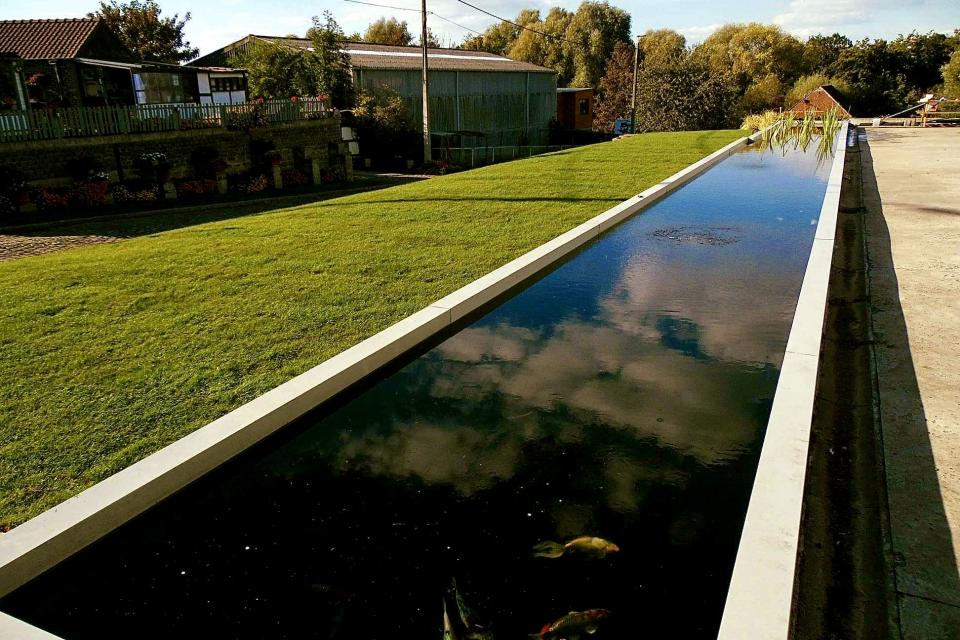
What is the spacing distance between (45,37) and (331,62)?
11.2 meters

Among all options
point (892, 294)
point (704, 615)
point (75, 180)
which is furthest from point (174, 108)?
point (704, 615)

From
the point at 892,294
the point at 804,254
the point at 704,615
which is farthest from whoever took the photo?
the point at 804,254

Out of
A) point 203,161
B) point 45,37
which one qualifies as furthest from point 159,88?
point 203,161

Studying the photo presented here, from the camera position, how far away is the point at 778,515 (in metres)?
3.19

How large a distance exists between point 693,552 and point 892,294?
541 cm

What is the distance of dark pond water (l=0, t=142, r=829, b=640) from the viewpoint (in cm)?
308

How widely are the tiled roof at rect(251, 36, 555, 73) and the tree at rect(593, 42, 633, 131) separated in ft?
43.8

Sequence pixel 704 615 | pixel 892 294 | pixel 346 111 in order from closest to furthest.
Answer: pixel 704 615
pixel 892 294
pixel 346 111

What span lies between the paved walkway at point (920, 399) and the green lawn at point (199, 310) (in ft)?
13.1

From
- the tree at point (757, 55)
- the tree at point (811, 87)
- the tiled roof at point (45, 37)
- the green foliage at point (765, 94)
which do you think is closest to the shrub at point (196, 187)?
the tiled roof at point (45, 37)

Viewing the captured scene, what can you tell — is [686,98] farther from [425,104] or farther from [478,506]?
[478,506]

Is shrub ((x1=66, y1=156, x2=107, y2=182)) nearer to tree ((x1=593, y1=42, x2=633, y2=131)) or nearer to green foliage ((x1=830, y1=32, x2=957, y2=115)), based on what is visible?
tree ((x1=593, y1=42, x2=633, y2=131))

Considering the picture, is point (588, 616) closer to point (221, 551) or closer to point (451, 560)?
point (451, 560)

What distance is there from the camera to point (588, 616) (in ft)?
9.94
